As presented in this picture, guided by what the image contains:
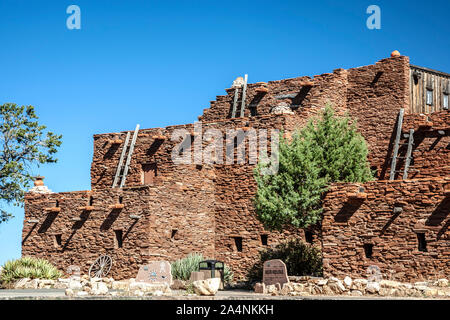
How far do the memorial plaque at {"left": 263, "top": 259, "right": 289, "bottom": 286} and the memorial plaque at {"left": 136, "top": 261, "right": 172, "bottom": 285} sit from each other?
4215 mm

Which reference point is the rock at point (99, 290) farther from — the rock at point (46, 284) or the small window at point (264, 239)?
the small window at point (264, 239)

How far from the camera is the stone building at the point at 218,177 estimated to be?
34344 millimetres

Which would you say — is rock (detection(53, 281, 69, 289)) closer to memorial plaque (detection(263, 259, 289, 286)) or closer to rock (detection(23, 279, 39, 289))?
rock (detection(23, 279, 39, 289))

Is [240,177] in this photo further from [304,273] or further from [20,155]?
[20,155]

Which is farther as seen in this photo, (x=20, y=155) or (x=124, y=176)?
(x=20, y=155)

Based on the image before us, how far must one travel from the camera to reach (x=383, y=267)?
2614 cm

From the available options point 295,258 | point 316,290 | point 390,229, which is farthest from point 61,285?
point 390,229

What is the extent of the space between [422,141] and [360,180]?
4340 millimetres

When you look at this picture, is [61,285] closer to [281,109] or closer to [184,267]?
[184,267]

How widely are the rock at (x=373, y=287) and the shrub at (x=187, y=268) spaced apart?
10.3 m

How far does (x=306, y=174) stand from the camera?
3073 centimetres

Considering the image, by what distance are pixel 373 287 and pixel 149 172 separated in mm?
17512

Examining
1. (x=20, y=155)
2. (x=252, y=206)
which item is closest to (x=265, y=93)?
(x=252, y=206)
